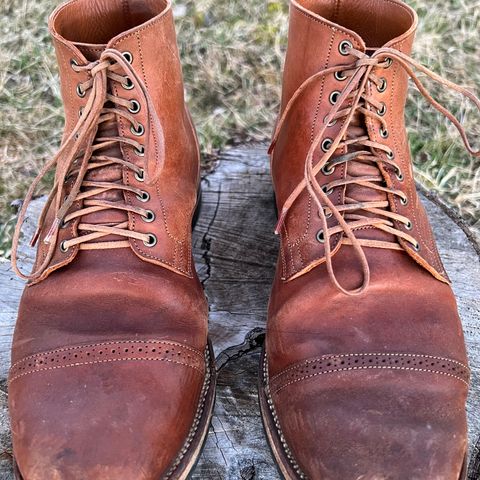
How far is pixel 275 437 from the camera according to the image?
1427mm

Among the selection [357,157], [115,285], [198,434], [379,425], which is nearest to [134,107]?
[115,285]

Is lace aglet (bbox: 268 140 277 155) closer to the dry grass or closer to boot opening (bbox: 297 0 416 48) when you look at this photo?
boot opening (bbox: 297 0 416 48)

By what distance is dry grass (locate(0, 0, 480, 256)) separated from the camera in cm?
271

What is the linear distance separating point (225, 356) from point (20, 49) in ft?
7.39

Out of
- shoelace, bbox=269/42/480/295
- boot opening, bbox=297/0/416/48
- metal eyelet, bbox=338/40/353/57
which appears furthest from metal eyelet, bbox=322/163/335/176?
boot opening, bbox=297/0/416/48

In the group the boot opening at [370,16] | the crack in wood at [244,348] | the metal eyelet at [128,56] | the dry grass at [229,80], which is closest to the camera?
the metal eyelet at [128,56]

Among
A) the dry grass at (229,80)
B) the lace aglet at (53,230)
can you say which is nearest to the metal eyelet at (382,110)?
the lace aglet at (53,230)

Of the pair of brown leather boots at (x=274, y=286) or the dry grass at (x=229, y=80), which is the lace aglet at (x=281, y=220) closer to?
the pair of brown leather boots at (x=274, y=286)

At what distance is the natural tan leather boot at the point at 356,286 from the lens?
4.08 ft

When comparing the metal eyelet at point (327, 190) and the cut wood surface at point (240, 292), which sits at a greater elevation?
the metal eyelet at point (327, 190)

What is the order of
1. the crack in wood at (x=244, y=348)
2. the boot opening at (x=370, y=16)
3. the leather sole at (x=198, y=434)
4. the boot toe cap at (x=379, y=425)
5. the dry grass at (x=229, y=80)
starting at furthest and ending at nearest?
the dry grass at (x=229, y=80)
the crack in wood at (x=244, y=348)
the boot opening at (x=370, y=16)
the leather sole at (x=198, y=434)
the boot toe cap at (x=379, y=425)

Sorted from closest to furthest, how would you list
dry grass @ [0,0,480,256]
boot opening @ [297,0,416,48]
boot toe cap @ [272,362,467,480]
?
boot toe cap @ [272,362,467,480] < boot opening @ [297,0,416,48] < dry grass @ [0,0,480,256]

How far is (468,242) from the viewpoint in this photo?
2.00 meters

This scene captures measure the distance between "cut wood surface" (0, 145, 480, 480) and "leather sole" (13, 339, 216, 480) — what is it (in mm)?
139
